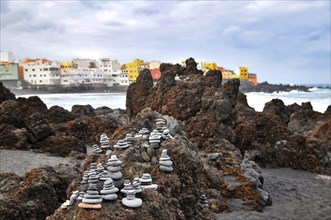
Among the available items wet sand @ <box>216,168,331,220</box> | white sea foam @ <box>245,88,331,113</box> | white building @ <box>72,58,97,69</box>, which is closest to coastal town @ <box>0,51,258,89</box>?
white building @ <box>72,58,97,69</box>

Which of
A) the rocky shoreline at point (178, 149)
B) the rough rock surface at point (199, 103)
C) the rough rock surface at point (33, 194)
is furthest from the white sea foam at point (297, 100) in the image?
the rough rock surface at point (33, 194)

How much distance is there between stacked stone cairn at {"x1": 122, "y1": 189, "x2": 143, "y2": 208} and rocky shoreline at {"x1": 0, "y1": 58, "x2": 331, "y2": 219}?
0.06 metres

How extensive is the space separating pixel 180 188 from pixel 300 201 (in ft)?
27.2

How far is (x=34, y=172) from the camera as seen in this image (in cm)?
834

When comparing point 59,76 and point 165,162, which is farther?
point 59,76

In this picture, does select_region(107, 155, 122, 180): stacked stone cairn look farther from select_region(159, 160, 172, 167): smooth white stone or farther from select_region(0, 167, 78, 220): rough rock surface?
select_region(0, 167, 78, 220): rough rock surface

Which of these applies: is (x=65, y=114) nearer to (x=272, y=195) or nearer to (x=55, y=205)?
(x=272, y=195)

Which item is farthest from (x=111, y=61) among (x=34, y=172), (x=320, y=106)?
(x=34, y=172)

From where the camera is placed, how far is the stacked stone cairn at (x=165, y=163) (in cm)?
543

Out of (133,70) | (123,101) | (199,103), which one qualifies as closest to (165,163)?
(199,103)

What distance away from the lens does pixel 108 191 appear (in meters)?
4.14

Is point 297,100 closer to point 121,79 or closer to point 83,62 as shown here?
point 121,79

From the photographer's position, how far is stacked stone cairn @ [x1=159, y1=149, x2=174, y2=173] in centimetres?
543

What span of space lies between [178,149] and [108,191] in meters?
2.00
